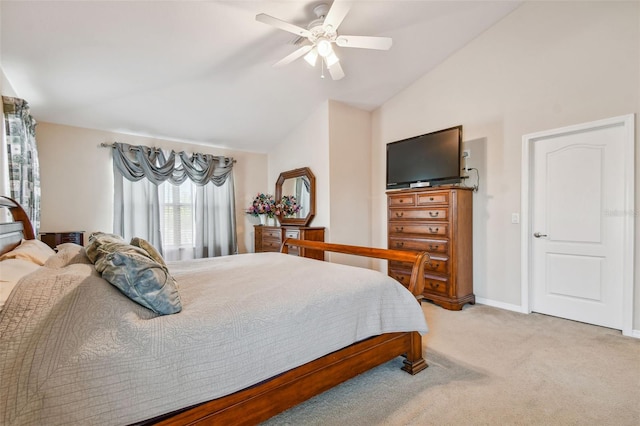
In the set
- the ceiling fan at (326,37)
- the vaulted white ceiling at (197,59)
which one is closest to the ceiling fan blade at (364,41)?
the ceiling fan at (326,37)

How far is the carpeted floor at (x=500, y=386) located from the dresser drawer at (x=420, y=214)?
53.0 inches

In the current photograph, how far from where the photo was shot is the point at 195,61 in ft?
10.5

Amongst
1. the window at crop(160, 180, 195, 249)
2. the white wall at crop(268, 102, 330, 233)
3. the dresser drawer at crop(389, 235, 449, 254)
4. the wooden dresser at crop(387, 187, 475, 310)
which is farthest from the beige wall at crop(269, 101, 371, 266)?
the window at crop(160, 180, 195, 249)

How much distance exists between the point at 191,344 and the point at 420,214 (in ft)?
10.4

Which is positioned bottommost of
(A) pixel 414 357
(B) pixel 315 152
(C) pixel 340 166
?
(A) pixel 414 357

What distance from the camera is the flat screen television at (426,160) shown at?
11.3ft

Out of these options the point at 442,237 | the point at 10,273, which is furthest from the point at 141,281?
the point at 442,237

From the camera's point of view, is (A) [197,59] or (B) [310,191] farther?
(B) [310,191]

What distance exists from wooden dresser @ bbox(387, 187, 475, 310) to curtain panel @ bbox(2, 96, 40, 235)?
13.5ft

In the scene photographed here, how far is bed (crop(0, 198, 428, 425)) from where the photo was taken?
94 centimetres

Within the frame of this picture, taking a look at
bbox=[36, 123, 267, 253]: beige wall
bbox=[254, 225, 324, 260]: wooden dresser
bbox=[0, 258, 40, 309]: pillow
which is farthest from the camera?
bbox=[254, 225, 324, 260]: wooden dresser

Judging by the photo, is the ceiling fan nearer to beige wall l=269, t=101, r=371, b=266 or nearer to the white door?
beige wall l=269, t=101, r=371, b=266

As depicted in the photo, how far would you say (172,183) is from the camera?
4.71m

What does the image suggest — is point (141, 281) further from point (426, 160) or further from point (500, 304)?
point (500, 304)
